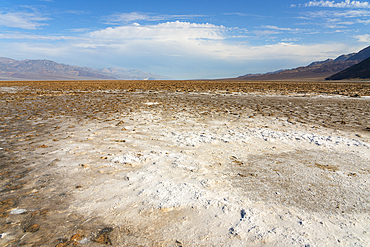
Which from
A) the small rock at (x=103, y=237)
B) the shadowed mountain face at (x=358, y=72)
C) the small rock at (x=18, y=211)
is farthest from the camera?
the shadowed mountain face at (x=358, y=72)

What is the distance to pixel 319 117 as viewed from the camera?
7938 mm

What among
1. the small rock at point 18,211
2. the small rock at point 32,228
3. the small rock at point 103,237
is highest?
the small rock at point 18,211

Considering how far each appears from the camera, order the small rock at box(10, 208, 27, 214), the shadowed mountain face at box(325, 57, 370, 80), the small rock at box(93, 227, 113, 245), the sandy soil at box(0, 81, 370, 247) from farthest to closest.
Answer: the shadowed mountain face at box(325, 57, 370, 80) < the small rock at box(10, 208, 27, 214) < the sandy soil at box(0, 81, 370, 247) < the small rock at box(93, 227, 113, 245)

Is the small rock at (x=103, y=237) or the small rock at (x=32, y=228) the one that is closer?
the small rock at (x=103, y=237)

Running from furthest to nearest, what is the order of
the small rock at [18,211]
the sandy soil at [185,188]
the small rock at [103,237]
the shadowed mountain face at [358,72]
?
the shadowed mountain face at [358,72] → the small rock at [18,211] → the sandy soil at [185,188] → the small rock at [103,237]

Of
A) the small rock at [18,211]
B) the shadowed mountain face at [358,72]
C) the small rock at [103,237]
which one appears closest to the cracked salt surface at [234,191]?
the small rock at [103,237]

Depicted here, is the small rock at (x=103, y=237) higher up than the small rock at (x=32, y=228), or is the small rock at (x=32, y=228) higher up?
the small rock at (x=32, y=228)

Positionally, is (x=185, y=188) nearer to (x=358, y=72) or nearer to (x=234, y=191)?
(x=234, y=191)

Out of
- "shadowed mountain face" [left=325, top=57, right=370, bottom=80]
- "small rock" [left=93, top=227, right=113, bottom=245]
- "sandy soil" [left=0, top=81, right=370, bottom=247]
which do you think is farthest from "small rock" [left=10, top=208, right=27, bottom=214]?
"shadowed mountain face" [left=325, top=57, right=370, bottom=80]

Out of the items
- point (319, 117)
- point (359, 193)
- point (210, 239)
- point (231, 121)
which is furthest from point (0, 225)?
point (319, 117)

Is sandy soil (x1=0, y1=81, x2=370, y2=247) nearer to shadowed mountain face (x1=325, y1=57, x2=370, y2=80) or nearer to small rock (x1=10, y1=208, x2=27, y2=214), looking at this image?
small rock (x1=10, y1=208, x2=27, y2=214)

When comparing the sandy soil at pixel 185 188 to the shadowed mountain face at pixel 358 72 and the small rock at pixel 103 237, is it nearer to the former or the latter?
the small rock at pixel 103 237

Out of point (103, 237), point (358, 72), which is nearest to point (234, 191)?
point (103, 237)

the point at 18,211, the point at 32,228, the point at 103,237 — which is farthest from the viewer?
the point at 18,211
